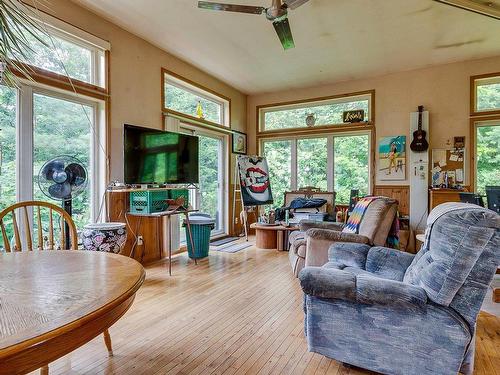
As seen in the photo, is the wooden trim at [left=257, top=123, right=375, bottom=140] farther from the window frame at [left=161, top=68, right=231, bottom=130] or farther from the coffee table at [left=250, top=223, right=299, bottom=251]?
the coffee table at [left=250, top=223, right=299, bottom=251]

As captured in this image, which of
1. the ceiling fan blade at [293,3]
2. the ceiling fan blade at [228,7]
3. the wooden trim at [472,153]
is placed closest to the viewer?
the ceiling fan blade at [293,3]

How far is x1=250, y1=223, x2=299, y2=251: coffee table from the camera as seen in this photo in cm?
482

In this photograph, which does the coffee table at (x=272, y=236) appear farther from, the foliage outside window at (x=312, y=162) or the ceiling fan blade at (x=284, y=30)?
the ceiling fan blade at (x=284, y=30)

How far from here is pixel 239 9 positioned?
2.68 meters

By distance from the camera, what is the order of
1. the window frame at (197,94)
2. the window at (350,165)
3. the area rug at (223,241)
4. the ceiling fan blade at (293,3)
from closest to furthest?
1. the ceiling fan blade at (293,3)
2. the window frame at (197,94)
3. the area rug at (223,241)
4. the window at (350,165)

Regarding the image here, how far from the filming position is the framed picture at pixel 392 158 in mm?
5125

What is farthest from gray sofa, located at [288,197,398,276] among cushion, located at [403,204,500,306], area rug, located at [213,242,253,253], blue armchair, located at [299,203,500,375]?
area rug, located at [213,242,253,253]

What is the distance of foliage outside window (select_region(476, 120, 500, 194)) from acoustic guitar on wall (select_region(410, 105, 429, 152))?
753 mm

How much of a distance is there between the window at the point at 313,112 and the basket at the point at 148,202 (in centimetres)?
332

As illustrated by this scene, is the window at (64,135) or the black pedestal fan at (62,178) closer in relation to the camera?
the black pedestal fan at (62,178)

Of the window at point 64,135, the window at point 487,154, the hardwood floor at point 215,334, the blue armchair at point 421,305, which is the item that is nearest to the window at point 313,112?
the window at point 487,154

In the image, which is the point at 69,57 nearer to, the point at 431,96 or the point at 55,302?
the point at 55,302

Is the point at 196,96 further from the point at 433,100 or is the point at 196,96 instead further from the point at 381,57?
the point at 433,100

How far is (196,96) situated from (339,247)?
12.6 ft
